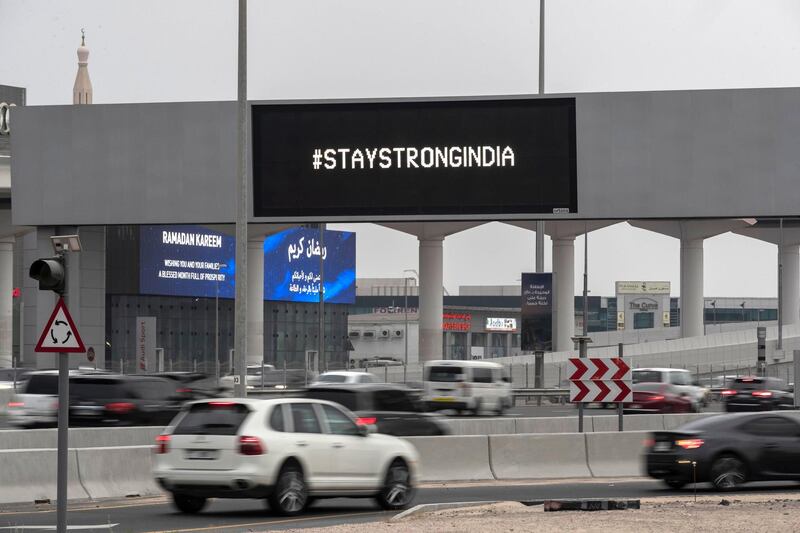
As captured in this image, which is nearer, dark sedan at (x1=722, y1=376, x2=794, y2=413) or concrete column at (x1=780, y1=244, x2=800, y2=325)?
dark sedan at (x1=722, y1=376, x2=794, y2=413)

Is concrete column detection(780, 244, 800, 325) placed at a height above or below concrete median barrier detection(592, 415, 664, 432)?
above

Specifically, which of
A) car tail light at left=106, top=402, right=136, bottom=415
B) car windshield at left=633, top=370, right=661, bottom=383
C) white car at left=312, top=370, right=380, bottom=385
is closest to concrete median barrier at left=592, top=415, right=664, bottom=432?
white car at left=312, top=370, right=380, bottom=385

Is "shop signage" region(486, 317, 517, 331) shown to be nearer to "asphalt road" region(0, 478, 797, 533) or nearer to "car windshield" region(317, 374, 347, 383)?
"car windshield" region(317, 374, 347, 383)

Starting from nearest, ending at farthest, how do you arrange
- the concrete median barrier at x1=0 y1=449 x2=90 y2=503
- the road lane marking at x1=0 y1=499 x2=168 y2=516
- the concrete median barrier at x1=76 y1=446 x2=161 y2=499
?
1. the road lane marking at x1=0 y1=499 x2=168 y2=516
2. the concrete median barrier at x1=0 y1=449 x2=90 y2=503
3. the concrete median barrier at x1=76 y1=446 x2=161 y2=499

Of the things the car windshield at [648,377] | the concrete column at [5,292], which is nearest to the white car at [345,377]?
the car windshield at [648,377]

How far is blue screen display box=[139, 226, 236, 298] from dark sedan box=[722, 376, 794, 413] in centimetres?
6488

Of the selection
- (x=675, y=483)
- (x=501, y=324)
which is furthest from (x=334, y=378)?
(x=501, y=324)

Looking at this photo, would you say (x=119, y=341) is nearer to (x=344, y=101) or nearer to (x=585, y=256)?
(x=585, y=256)

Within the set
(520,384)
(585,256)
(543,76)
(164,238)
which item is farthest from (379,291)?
(543,76)

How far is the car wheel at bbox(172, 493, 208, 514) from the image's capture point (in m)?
18.2

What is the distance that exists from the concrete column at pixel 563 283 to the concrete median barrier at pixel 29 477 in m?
51.2

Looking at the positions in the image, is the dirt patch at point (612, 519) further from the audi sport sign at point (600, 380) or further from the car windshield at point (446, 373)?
the car windshield at point (446, 373)

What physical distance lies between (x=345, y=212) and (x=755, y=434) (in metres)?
22.3

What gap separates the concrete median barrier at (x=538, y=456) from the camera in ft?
84.8
